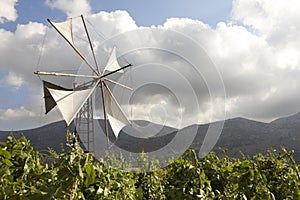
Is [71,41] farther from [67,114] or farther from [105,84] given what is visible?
[67,114]

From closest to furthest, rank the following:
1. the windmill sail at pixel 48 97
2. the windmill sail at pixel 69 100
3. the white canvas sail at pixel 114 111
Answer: the windmill sail at pixel 69 100 → the windmill sail at pixel 48 97 → the white canvas sail at pixel 114 111

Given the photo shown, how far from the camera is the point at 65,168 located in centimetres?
220

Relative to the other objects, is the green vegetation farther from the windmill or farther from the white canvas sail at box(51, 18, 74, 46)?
the white canvas sail at box(51, 18, 74, 46)

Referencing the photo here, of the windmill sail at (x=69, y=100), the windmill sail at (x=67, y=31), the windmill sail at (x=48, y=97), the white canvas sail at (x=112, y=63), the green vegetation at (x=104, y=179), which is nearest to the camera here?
the green vegetation at (x=104, y=179)

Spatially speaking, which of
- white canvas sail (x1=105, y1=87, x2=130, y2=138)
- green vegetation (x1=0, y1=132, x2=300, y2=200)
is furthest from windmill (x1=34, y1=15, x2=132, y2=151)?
green vegetation (x1=0, y1=132, x2=300, y2=200)

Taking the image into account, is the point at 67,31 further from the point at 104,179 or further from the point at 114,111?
the point at 104,179

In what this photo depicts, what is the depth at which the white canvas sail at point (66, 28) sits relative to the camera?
24.0m

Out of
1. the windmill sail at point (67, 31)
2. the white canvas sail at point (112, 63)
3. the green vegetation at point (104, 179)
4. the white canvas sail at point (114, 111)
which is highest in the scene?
the windmill sail at point (67, 31)

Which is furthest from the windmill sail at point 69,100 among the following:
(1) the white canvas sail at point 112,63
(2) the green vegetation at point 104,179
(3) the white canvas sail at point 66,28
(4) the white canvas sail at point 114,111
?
(2) the green vegetation at point 104,179

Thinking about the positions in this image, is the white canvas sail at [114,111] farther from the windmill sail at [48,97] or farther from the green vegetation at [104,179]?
the green vegetation at [104,179]

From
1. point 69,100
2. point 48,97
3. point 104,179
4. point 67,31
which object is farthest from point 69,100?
point 104,179

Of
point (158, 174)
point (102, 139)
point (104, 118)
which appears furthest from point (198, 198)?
point (104, 118)

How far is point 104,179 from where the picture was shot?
11.3 ft

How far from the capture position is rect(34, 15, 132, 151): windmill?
22.0 metres
